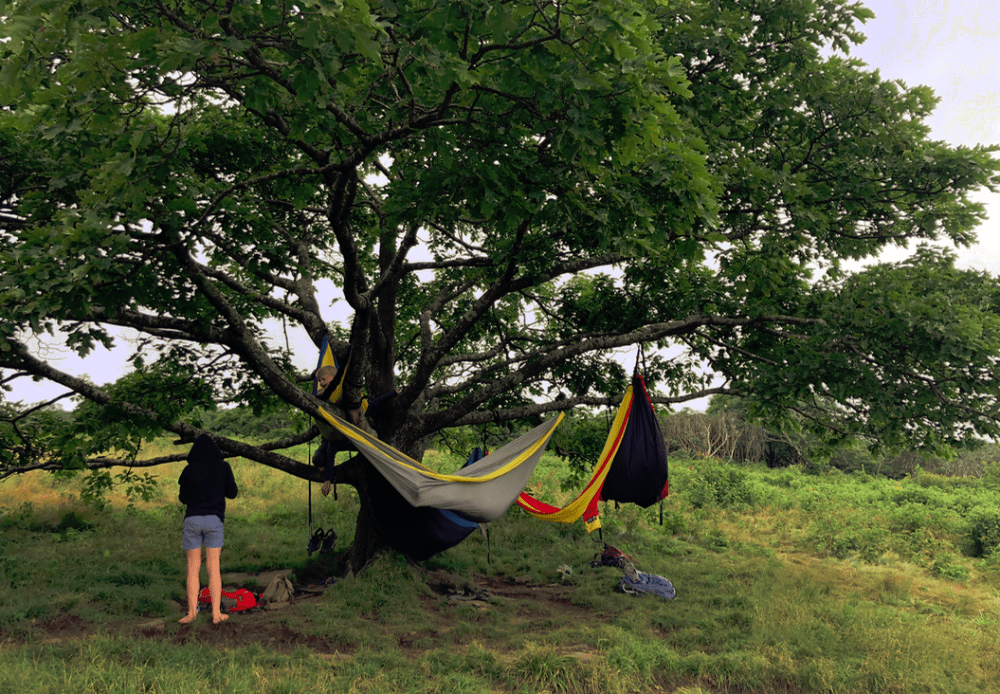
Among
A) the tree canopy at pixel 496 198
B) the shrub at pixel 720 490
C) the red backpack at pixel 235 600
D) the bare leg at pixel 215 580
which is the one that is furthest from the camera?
the shrub at pixel 720 490

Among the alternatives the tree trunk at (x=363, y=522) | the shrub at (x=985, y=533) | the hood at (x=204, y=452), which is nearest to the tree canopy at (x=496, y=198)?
the tree trunk at (x=363, y=522)

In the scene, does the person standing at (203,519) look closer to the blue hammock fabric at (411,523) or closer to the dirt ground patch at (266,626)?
the dirt ground patch at (266,626)

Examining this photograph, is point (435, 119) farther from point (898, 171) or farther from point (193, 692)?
point (898, 171)

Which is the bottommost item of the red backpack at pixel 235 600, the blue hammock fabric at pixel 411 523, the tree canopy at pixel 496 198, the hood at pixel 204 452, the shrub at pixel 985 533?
Result: the shrub at pixel 985 533

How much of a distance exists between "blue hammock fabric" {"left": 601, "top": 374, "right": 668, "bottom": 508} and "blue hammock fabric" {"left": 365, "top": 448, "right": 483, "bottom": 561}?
1789mm

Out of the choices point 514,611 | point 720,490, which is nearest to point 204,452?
point 514,611

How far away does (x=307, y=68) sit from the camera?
122 inches

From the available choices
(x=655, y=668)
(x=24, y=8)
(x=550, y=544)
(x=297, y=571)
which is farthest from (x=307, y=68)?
(x=550, y=544)

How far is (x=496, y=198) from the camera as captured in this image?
4.09 metres

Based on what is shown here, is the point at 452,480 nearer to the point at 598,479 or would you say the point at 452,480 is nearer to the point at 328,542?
the point at 598,479

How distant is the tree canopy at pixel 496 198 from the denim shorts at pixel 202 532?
1.24 meters

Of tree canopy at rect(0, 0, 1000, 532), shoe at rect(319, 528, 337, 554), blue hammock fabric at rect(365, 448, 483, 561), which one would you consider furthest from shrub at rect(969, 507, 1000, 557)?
shoe at rect(319, 528, 337, 554)

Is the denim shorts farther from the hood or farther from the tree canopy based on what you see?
the tree canopy

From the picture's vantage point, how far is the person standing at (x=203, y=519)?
5.21 meters
